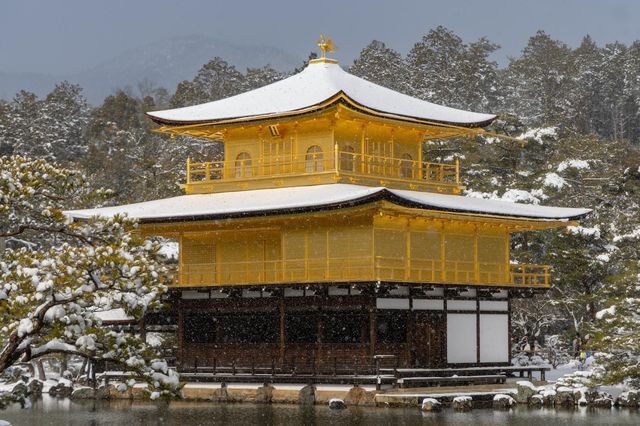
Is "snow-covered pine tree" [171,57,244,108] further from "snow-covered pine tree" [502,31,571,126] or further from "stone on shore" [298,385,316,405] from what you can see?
"stone on shore" [298,385,316,405]

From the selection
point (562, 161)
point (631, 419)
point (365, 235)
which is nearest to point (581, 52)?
point (562, 161)

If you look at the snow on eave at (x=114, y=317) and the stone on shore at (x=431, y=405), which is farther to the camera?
the snow on eave at (x=114, y=317)

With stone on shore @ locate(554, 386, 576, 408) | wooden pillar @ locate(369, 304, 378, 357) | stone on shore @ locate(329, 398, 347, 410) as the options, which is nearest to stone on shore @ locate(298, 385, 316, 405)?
stone on shore @ locate(329, 398, 347, 410)

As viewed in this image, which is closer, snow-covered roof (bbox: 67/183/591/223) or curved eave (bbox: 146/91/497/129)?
snow-covered roof (bbox: 67/183/591/223)

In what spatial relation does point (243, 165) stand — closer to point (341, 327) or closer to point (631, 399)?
point (341, 327)

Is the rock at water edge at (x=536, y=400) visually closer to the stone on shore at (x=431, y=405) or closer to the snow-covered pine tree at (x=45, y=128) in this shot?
the stone on shore at (x=431, y=405)

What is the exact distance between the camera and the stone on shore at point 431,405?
1315 inches

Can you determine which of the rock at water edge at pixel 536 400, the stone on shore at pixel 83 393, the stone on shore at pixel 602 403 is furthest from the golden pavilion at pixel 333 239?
the stone on shore at pixel 602 403

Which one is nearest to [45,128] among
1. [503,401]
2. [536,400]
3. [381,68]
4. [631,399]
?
[381,68]

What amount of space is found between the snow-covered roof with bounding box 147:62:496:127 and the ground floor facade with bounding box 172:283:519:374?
21.7 feet

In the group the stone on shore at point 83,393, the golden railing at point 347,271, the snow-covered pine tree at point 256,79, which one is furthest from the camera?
the snow-covered pine tree at point 256,79

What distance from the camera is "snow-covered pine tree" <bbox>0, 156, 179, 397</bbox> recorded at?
2056 cm

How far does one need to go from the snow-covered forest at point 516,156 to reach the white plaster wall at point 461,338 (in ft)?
16.9

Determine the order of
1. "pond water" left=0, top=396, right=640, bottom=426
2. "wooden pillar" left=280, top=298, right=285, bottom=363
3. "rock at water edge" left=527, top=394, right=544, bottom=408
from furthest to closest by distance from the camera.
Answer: "wooden pillar" left=280, top=298, right=285, bottom=363 → "rock at water edge" left=527, top=394, right=544, bottom=408 → "pond water" left=0, top=396, right=640, bottom=426
